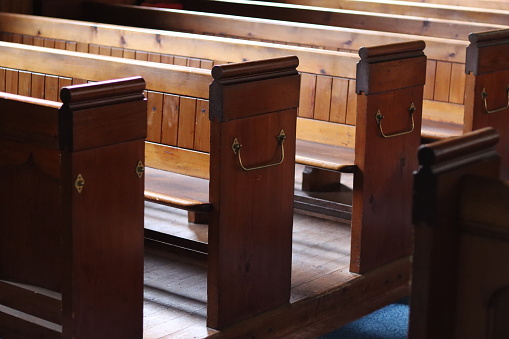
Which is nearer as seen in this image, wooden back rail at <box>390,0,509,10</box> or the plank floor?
the plank floor

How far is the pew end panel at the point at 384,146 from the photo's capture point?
379 centimetres

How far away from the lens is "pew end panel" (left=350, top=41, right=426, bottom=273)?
3.79 metres

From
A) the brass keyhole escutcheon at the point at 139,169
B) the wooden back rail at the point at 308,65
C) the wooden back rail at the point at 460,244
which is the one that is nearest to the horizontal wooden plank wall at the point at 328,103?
the wooden back rail at the point at 308,65

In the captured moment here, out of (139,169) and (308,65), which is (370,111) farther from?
(139,169)

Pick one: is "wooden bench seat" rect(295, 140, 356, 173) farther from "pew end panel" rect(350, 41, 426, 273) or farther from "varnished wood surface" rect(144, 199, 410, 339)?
"varnished wood surface" rect(144, 199, 410, 339)

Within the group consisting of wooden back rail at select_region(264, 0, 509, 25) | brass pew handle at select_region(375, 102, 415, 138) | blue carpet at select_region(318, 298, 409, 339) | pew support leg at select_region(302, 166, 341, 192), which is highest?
wooden back rail at select_region(264, 0, 509, 25)

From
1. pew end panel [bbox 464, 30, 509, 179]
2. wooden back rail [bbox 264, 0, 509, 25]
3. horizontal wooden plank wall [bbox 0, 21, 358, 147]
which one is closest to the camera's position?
pew end panel [bbox 464, 30, 509, 179]

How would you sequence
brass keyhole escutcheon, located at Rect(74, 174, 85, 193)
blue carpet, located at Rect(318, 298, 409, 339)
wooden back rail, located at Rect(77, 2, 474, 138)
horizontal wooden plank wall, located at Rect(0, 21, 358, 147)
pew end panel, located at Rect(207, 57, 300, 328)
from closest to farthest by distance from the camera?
brass keyhole escutcheon, located at Rect(74, 174, 85, 193) → pew end panel, located at Rect(207, 57, 300, 328) → blue carpet, located at Rect(318, 298, 409, 339) → horizontal wooden plank wall, located at Rect(0, 21, 358, 147) → wooden back rail, located at Rect(77, 2, 474, 138)

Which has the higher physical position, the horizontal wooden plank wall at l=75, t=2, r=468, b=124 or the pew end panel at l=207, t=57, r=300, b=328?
the horizontal wooden plank wall at l=75, t=2, r=468, b=124

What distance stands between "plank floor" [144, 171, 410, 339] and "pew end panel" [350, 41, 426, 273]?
12cm

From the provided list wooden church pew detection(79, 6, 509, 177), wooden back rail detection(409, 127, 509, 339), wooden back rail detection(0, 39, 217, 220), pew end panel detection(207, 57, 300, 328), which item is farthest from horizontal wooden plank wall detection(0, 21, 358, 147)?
wooden back rail detection(409, 127, 509, 339)

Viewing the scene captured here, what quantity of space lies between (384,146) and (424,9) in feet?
6.68

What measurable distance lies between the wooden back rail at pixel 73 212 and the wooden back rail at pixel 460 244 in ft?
4.15

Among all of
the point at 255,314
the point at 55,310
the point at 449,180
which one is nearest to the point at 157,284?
the point at 255,314
